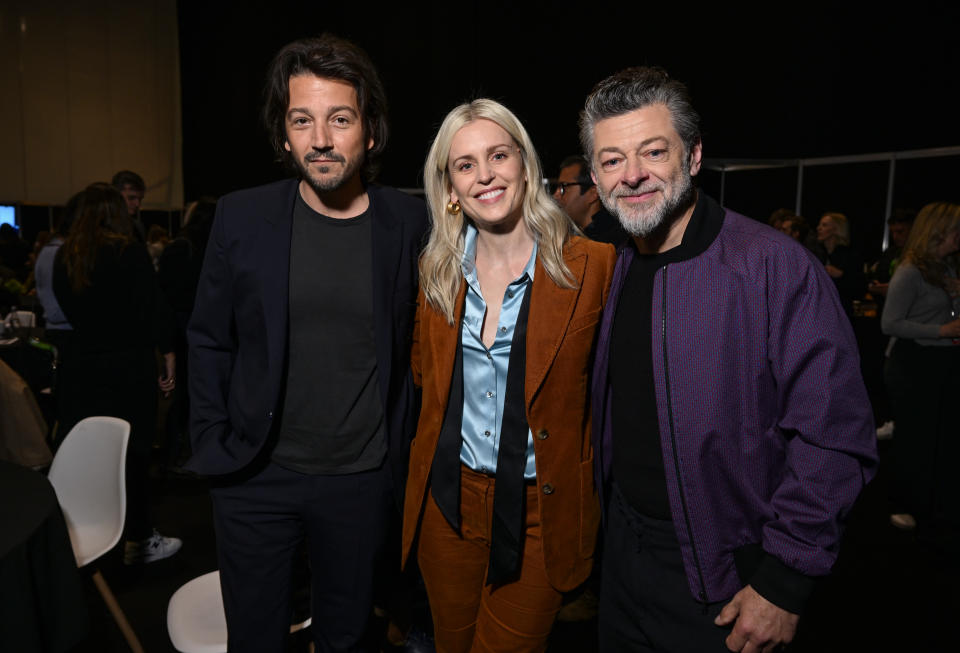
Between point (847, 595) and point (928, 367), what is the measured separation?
132 centimetres

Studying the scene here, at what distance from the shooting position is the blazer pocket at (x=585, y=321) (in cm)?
159

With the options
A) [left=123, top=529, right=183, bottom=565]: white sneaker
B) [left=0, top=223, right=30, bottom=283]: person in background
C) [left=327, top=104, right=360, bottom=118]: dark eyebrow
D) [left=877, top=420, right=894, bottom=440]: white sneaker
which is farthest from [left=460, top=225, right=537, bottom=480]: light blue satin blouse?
[left=0, top=223, right=30, bottom=283]: person in background

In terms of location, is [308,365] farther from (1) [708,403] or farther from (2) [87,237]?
(2) [87,237]

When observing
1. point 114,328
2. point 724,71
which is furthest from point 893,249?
point 114,328

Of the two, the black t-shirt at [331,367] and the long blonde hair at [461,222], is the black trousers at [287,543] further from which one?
the long blonde hair at [461,222]

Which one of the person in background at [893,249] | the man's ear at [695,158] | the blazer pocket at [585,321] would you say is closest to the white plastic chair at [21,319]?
the blazer pocket at [585,321]

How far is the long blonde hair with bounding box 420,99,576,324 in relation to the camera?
169 centimetres

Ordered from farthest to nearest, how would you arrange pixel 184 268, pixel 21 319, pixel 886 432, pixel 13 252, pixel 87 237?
1. pixel 13 252
2. pixel 886 432
3. pixel 21 319
4. pixel 184 268
5. pixel 87 237

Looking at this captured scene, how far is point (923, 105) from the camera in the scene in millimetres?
6309

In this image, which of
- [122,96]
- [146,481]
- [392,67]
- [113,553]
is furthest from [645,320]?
[122,96]

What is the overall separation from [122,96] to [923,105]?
39.8ft

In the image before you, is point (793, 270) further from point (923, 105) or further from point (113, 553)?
point (923, 105)

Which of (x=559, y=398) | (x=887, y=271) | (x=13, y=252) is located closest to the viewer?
(x=559, y=398)

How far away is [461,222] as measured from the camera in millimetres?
1867
